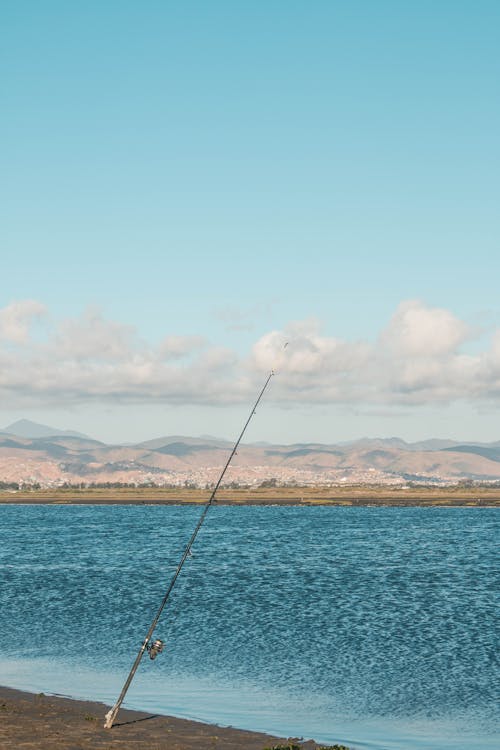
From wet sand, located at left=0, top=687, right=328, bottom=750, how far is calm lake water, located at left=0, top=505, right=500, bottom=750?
4.59 ft

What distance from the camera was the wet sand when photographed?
19.8 metres

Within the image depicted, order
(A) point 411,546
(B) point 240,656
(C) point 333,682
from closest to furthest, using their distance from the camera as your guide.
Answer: (C) point 333,682 → (B) point 240,656 → (A) point 411,546

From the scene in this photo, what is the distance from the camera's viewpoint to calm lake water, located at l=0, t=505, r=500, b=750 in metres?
24.6

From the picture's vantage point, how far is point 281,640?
35562mm

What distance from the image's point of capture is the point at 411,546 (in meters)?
89.1

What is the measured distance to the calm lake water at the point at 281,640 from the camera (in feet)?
80.8

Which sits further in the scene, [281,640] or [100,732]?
[281,640]

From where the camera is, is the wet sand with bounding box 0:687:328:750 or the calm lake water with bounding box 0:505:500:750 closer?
the wet sand with bounding box 0:687:328:750

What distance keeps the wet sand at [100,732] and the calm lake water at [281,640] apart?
1.40m

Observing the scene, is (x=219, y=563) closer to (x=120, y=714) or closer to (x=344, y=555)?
(x=344, y=555)

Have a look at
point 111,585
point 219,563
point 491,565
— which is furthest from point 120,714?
point 491,565

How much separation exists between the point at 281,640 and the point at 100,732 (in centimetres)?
1532

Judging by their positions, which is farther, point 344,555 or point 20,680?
point 344,555

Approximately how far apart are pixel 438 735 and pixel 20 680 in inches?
479
